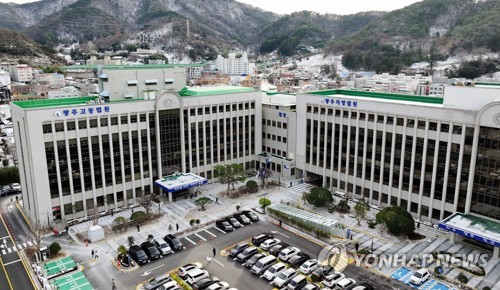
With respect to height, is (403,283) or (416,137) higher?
(416,137)

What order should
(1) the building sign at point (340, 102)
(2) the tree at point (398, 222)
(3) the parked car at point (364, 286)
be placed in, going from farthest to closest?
1. (1) the building sign at point (340, 102)
2. (2) the tree at point (398, 222)
3. (3) the parked car at point (364, 286)

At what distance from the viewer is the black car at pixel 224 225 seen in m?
51.7

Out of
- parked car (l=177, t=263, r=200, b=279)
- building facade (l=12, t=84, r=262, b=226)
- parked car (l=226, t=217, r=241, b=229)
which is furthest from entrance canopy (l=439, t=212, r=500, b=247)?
building facade (l=12, t=84, r=262, b=226)

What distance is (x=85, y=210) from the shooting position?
5641cm

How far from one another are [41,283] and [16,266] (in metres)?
6.46

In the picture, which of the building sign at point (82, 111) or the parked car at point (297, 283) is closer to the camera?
the parked car at point (297, 283)

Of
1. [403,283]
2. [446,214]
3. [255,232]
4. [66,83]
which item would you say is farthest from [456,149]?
[66,83]

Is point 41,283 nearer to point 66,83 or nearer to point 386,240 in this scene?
point 386,240

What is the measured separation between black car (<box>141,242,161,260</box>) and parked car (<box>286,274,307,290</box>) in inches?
632

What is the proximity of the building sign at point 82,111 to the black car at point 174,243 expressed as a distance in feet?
69.7

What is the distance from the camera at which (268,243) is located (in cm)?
4681

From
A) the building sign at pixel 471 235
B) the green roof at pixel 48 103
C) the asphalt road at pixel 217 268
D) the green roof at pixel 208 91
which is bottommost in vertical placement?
the asphalt road at pixel 217 268

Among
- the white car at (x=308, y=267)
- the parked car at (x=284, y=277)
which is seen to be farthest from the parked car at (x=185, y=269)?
the white car at (x=308, y=267)

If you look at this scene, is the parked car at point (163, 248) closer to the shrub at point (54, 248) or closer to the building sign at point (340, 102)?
the shrub at point (54, 248)
